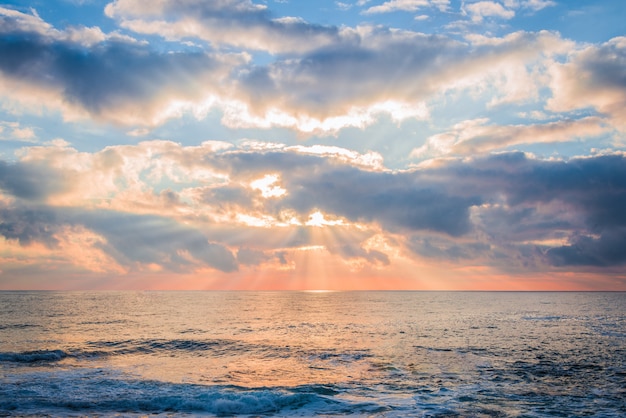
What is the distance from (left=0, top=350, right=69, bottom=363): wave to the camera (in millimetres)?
36406

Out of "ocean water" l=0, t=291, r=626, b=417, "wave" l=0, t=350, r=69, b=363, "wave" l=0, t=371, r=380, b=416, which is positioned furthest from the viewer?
"wave" l=0, t=350, r=69, b=363

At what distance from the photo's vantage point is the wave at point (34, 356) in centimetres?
3641

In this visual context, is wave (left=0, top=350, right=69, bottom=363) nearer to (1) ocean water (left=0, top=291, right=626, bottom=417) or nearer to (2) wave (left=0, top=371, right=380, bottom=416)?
(1) ocean water (left=0, top=291, right=626, bottom=417)

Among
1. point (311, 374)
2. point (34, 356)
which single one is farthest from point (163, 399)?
point (34, 356)

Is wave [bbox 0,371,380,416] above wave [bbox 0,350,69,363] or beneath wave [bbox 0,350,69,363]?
above

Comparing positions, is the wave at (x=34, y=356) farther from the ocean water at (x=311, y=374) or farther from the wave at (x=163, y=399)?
the wave at (x=163, y=399)

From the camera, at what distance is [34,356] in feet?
124

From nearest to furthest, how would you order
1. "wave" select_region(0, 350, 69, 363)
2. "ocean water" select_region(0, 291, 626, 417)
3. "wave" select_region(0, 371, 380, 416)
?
"wave" select_region(0, 371, 380, 416) < "ocean water" select_region(0, 291, 626, 417) < "wave" select_region(0, 350, 69, 363)

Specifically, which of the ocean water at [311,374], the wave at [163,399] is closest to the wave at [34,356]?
the ocean water at [311,374]

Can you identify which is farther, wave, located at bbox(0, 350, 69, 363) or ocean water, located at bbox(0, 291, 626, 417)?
wave, located at bbox(0, 350, 69, 363)

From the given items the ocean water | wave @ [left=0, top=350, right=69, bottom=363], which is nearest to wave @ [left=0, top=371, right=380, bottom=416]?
the ocean water

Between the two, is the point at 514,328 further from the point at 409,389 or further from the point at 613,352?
the point at 409,389

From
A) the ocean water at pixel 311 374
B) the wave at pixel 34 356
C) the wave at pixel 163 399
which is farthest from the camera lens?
the wave at pixel 34 356

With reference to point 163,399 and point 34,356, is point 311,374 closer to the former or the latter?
point 163,399
